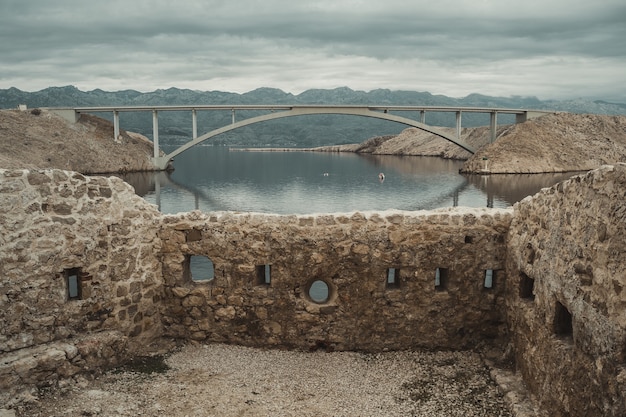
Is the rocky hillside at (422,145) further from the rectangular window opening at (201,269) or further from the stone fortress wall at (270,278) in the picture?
the stone fortress wall at (270,278)

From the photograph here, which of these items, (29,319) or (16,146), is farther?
(16,146)

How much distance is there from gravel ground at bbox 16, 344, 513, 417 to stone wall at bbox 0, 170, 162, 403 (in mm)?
458

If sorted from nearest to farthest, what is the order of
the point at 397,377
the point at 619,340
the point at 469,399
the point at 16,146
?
the point at 619,340 → the point at 469,399 → the point at 397,377 → the point at 16,146

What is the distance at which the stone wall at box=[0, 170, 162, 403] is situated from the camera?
6.51 metres

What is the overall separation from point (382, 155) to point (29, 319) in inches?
3151

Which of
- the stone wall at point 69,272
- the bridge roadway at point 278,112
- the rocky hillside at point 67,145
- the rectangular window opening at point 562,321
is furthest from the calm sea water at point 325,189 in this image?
the rectangular window opening at point 562,321

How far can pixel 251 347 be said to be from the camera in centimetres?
799

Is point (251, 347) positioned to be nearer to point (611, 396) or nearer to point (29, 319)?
point (29, 319)

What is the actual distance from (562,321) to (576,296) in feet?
2.19

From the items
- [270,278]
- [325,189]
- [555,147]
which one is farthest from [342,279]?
[555,147]

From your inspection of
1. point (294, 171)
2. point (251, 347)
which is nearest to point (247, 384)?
point (251, 347)

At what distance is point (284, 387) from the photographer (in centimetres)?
689

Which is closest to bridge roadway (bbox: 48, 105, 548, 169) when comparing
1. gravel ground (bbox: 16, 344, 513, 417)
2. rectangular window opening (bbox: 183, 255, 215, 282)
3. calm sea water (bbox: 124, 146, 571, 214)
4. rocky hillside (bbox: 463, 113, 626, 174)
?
rocky hillside (bbox: 463, 113, 626, 174)

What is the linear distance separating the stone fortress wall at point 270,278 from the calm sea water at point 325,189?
19521 millimetres
